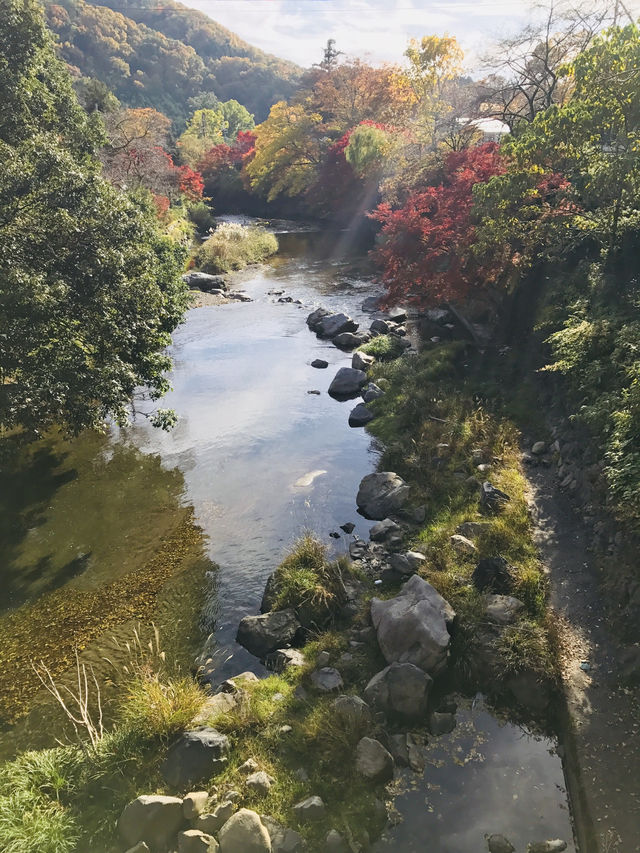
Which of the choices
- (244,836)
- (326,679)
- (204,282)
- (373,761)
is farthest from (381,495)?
(204,282)

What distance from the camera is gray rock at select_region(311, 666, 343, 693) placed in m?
8.34

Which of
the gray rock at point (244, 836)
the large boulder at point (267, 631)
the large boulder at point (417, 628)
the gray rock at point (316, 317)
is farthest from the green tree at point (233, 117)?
the gray rock at point (244, 836)

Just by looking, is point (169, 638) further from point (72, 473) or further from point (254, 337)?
point (254, 337)

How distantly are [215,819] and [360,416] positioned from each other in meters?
13.4

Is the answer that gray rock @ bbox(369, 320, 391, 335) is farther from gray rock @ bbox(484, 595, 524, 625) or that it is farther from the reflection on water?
the reflection on water

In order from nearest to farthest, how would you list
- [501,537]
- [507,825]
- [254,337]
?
[507,825]
[501,537]
[254,337]

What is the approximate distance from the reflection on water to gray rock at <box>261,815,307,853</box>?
3.14ft

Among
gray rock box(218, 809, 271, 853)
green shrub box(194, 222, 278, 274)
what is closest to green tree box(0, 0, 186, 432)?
gray rock box(218, 809, 271, 853)

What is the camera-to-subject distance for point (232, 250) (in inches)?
1572

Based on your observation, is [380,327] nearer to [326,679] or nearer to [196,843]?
[326,679]

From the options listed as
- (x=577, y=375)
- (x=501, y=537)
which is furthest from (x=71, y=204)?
(x=577, y=375)

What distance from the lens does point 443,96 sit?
49906mm

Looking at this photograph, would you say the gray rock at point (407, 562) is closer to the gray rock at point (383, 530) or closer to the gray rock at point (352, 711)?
the gray rock at point (383, 530)

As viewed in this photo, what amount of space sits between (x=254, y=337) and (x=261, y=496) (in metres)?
14.2
